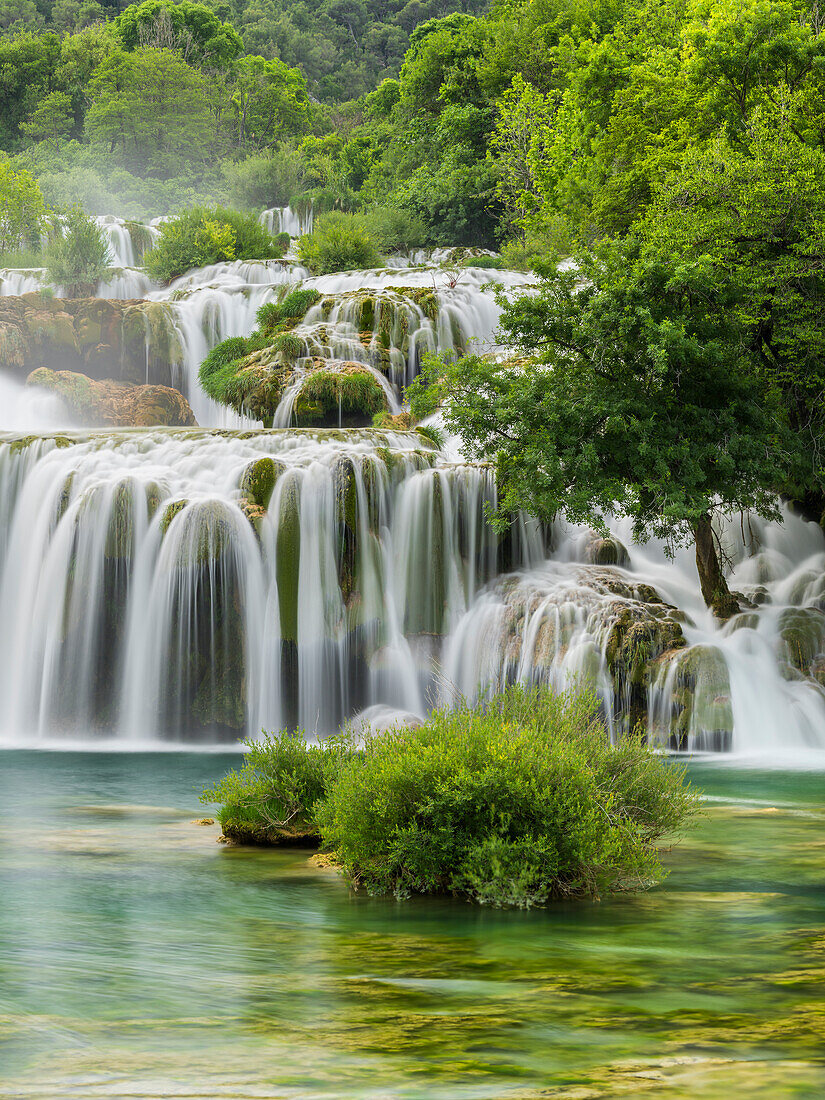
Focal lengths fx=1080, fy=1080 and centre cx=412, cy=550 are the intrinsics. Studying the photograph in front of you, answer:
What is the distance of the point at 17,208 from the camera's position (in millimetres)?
48344

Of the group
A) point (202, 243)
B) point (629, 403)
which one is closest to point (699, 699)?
point (629, 403)

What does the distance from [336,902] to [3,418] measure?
27114 millimetres

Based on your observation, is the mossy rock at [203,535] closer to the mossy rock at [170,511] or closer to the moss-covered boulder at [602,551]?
the mossy rock at [170,511]

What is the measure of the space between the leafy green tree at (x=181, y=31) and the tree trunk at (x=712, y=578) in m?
71.4

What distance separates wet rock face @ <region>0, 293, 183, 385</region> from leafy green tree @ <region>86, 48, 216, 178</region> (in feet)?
134

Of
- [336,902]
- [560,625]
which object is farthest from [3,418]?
[336,902]

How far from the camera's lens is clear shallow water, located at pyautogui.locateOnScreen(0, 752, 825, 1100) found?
4414mm

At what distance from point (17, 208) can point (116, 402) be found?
23493 mm

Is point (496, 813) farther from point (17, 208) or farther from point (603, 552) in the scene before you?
point (17, 208)

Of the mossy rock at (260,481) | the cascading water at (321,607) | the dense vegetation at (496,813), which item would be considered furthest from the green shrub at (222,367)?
the dense vegetation at (496,813)

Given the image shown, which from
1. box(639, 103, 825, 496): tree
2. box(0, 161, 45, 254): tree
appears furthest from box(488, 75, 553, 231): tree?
box(639, 103, 825, 496): tree

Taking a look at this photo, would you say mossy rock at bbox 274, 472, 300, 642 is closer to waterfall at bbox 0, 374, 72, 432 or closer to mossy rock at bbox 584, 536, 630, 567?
mossy rock at bbox 584, 536, 630, 567

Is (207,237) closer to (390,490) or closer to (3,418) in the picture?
(3,418)

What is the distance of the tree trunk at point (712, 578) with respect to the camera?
19078mm
